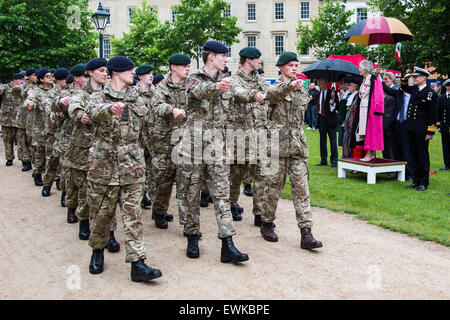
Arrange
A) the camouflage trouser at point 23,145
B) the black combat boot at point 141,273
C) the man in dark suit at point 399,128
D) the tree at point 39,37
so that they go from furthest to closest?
1. the tree at point 39,37
2. the camouflage trouser at point 23,145
3. the man in dark suit at point 399,128
4. the black combat boot at point 141,273

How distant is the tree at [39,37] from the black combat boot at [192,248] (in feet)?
48.8

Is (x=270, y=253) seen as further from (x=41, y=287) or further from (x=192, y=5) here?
(x=192, y=5)

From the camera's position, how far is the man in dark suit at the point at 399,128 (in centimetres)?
1012

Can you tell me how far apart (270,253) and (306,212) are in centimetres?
69

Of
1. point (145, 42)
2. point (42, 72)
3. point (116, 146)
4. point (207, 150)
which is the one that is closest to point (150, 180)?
point (207, 150)

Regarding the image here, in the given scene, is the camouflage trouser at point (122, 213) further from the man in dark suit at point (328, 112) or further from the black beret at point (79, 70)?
the man in dark suit at point (328, 112)

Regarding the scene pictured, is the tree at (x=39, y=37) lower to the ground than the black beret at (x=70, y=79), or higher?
higher

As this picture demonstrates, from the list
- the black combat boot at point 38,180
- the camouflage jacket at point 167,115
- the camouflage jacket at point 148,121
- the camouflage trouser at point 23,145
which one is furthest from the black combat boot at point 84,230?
the camouflage trouser at point 23,145

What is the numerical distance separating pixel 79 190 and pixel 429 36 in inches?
578

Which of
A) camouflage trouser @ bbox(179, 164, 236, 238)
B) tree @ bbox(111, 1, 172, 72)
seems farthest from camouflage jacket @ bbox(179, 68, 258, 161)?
tree @ bbox(111, 1, 172, 72)

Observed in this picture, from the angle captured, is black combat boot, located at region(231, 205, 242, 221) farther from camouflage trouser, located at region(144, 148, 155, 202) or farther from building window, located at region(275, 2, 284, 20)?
building window, located at region(275, 2, 284, 20)

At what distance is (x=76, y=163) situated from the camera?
21.2 ft

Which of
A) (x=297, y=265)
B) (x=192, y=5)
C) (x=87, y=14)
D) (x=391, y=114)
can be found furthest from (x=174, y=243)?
(x=192, y=5)

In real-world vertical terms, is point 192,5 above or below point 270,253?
above
